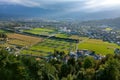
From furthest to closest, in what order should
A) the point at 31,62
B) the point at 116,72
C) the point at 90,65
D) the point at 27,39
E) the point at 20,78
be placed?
the point at 27,39 < the point at 90,65 < the point at 31,62 < the point at 116,72 < the point at 20,78

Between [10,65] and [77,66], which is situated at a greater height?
[10,65]

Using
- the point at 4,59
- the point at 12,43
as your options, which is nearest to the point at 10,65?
the point at 4,59

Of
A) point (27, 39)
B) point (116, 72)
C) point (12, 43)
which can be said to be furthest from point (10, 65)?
point (27, 39)

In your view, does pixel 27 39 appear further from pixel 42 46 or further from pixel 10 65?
pixel 10 65

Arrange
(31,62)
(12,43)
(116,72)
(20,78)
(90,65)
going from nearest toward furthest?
(20,78) → (116,72) → (31,62) → (90,65) → (12,43)

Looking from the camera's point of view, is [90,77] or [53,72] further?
[53,72]

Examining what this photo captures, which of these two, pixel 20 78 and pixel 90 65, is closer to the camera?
pixel 20 78

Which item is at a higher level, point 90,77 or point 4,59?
point 4,59

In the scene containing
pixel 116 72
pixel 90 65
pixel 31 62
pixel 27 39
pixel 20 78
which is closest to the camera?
pixel 20 78

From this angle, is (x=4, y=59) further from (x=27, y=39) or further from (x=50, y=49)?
(x=27, y=39)
